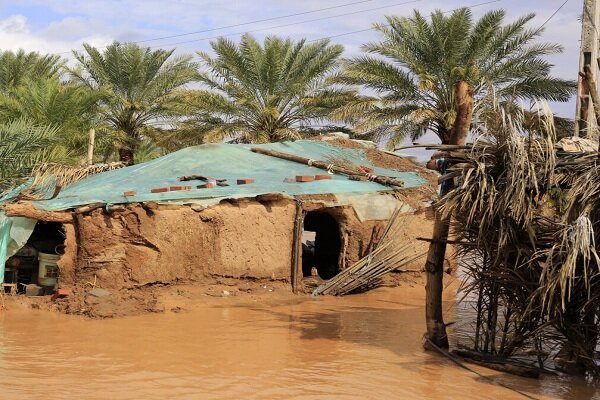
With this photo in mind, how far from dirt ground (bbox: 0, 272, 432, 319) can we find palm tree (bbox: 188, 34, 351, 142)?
8.10 metres

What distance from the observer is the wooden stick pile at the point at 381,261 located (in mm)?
13766

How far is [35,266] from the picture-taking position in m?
13.1

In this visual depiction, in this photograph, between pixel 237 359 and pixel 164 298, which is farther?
pixel 164 298

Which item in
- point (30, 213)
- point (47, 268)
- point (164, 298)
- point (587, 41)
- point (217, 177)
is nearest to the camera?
point (587, 41)

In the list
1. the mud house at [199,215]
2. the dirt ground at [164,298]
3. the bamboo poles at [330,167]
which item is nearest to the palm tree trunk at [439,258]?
the dirt ground at [164,298]

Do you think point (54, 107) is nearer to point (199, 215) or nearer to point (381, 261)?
point (199, 215)

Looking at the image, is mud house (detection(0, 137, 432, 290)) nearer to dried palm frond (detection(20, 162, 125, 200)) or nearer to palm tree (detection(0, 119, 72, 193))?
dried palm frond (detection(20, 162, 125, 200))

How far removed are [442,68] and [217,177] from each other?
7918 mm

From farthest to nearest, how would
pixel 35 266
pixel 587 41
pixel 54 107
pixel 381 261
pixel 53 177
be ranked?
1. pixel 54 107
2. pixel 53 177
3. pixel 381 261
4. pixel 35 266
5. pixel 587 41

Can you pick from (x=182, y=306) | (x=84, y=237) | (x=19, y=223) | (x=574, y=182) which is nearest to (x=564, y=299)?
(x=574, y=182)

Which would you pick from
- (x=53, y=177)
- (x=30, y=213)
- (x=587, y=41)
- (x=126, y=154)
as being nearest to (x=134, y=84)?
(x=126, y=154)

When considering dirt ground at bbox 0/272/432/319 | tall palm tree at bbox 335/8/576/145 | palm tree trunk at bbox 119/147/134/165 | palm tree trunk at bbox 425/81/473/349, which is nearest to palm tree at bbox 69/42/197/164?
palm tree trunk at bbox 119/147/134/165

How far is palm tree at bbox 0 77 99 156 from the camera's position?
18.1 meters

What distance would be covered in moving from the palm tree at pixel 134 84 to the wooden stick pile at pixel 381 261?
29.6 feet
